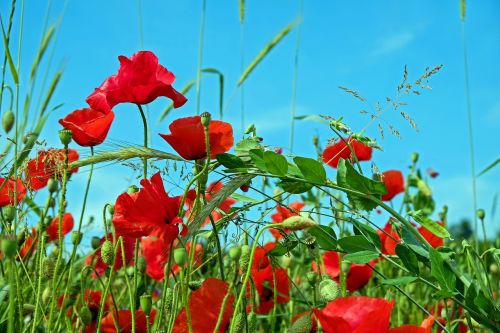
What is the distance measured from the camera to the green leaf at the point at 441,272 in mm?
986

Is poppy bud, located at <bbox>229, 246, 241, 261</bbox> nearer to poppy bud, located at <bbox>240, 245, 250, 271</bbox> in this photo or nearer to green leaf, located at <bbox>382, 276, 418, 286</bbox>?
poppy bud, located at <bbox>240, 245, 250, 271</bbox>

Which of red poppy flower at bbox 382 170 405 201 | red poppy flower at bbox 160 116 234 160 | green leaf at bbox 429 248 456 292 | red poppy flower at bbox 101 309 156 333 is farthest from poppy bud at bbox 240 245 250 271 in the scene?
red poppy flower at bbox 382 170 405 201

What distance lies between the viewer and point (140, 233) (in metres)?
0.96

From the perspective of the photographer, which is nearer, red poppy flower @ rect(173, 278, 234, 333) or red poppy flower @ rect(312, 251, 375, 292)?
red poppy flower @ rect(173, 278, 234, 333)

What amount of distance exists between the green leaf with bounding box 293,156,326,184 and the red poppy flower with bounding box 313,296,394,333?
24cm

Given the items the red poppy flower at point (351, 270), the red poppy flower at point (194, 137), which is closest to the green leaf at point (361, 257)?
the red poppy flower at point (194, 137)

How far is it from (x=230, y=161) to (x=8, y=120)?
0.63 meters

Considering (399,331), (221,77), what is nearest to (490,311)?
(399,331)

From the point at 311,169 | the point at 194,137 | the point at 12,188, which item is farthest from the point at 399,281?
the point at 12,188

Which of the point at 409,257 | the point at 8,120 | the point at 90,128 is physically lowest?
the point at 409,257

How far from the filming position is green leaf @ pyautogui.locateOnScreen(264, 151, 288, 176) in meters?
0.97

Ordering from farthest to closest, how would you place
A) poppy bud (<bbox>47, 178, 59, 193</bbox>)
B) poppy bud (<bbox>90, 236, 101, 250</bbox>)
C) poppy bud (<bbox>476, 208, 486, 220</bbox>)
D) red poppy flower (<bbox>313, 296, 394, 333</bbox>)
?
1. poppy bud (<bbox>476, 208, 486, 220</bbox>)
2. poppy bud (<bbox>90, 236, 101, 250</bbox>)
3. poppy bud (<bbox>47, 178, 59, 193</bbox>)
4. red poppy flower (<bbox>313, 296, 394, 333</bbox>)

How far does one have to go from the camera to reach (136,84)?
108 centimetres

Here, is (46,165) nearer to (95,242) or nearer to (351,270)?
(95,242)
